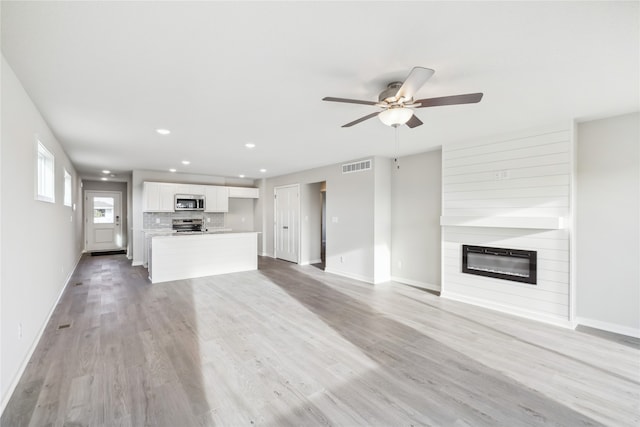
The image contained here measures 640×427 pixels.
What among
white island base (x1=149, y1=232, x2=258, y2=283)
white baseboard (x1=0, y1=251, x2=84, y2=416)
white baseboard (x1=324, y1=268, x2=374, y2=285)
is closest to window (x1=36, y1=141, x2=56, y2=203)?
white baseboard (x1=0, y1=251, x2=84, y2=416)

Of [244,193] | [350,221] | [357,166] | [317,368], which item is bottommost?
[317,368]

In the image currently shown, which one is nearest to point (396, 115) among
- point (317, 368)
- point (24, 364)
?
point (317, 368)

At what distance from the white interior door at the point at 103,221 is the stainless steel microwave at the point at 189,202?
4.18 meters

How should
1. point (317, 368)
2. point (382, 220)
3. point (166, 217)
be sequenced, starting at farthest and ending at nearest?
point (166, 217) < point (382, 220) < point (317, 368)

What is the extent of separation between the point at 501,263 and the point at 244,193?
6.80 meters

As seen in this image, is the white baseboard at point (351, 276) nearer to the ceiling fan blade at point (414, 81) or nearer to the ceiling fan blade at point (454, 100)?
the ceiling fan blade at point (454, 100)

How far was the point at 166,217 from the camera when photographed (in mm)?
7625

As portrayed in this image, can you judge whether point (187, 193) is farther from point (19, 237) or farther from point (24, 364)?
point (24, 364)

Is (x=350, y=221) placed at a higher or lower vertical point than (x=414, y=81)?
lower

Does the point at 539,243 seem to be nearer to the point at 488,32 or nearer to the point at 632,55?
the point at 632,55

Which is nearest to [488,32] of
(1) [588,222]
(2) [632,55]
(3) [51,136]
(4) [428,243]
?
(2) [632,55]

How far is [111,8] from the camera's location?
1.49 meters

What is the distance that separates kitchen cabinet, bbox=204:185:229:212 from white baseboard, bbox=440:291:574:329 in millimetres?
6137

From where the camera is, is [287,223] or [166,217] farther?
[287,223]
